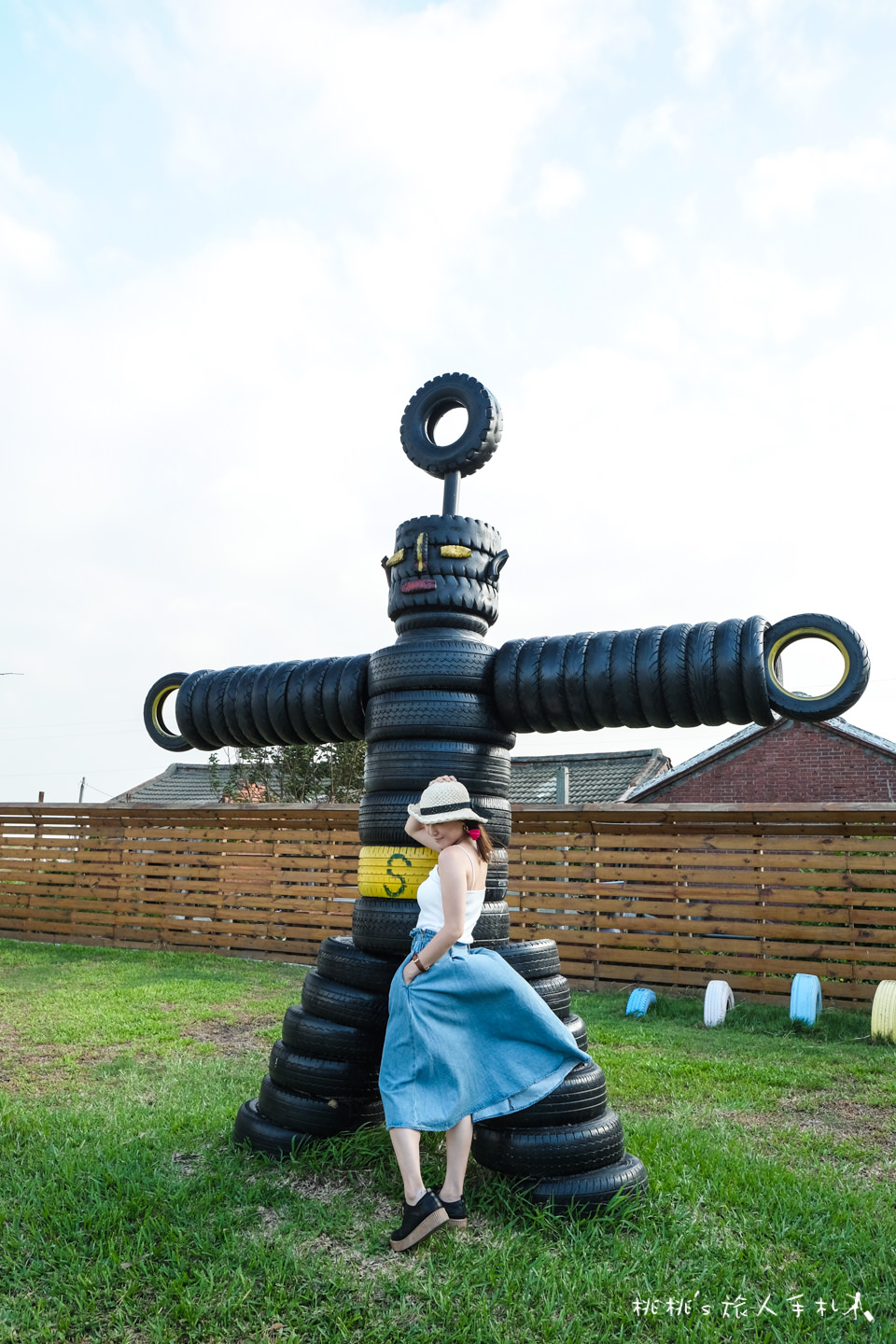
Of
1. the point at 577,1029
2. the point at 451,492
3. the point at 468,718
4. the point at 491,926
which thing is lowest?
the point at 577,1029

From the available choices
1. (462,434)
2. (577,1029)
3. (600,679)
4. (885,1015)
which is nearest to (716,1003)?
(885,1015)

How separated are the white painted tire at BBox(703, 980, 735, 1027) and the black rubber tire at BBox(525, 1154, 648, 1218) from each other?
4488 millimetres

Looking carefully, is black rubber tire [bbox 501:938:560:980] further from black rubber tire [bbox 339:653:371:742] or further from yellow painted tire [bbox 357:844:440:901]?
black rubber tire [bbox 339:653:371:742]

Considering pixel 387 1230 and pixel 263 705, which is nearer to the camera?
pixel 387 1230

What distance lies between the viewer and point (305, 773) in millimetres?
17250

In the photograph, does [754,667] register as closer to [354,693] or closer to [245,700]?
[354,693]

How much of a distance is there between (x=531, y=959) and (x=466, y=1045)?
626 mm

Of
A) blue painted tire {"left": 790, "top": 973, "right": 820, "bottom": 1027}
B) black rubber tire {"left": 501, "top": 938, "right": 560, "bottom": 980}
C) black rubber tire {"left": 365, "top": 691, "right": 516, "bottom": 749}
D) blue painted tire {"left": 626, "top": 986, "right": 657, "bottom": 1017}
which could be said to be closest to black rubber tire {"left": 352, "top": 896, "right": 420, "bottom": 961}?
black rubber tire {"left": 501, "top": 938, "right": 560, "bottom": 980}

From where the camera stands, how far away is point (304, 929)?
1020 cm

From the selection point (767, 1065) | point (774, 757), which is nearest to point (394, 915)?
point (767, 1065)

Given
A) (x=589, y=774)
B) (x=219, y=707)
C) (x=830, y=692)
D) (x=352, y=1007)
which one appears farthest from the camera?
(x=589, y=774)

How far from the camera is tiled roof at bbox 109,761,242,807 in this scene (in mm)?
25797

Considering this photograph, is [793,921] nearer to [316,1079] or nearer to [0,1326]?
[316,1079]

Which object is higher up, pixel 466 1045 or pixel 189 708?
pixel 189 708
